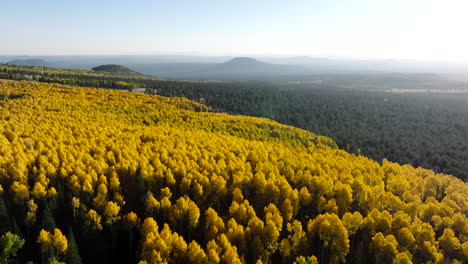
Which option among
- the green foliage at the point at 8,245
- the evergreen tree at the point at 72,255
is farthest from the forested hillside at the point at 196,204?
the green foliage at the point at 8,245

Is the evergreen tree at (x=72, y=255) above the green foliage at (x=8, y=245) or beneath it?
beneath

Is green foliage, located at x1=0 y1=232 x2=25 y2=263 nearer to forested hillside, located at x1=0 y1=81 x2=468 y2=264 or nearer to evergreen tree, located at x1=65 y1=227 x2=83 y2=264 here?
forested hillside, located at x1=0 y1=81 x2=468 y2=264

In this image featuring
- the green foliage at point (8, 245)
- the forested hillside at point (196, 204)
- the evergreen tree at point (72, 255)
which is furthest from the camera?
the forested hillside at point (196, 204)

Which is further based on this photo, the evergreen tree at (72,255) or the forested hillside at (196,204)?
the forested hillside at (196,204)

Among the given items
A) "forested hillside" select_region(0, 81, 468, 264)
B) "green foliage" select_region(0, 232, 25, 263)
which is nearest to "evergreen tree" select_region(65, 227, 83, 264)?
"forested hillside" select_region(0, 81, 468, 264)

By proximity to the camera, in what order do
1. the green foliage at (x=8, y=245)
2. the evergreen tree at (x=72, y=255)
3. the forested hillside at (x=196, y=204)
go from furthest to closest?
the forested hillside at (x=196, y=204)
the evergreen tree at (x=72, y=255)
the green foliage at (x=8, y=245)

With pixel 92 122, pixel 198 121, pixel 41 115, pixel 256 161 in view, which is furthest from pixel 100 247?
pixel 198 121

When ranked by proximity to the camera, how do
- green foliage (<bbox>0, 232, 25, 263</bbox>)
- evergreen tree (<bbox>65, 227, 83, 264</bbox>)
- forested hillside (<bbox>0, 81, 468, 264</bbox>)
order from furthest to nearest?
forested hillside (<bbox>0, 81, 468, 264</bbox>) < evergreen tree (<bbox>65, 227, 83, 264</bbox>) < green foliage (<bbox>0, 232, 25, 263</bbox>)

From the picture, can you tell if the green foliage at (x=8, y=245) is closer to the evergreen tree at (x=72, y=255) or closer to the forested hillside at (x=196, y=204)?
the forested hillside at (x=196, y=204)
